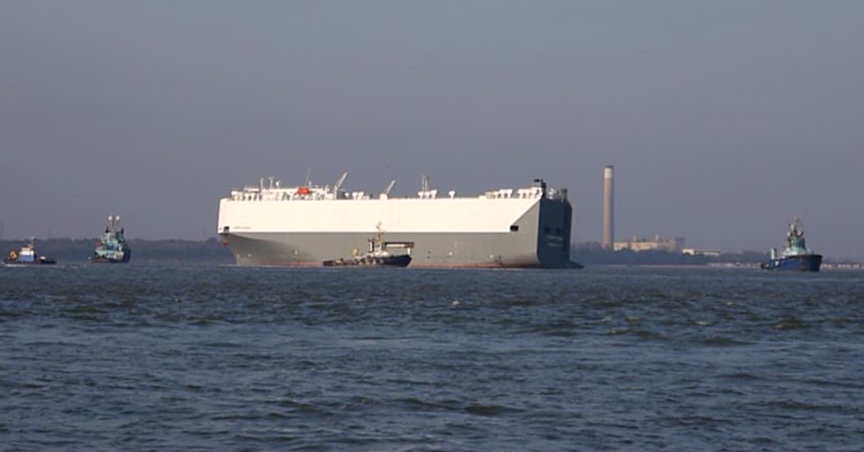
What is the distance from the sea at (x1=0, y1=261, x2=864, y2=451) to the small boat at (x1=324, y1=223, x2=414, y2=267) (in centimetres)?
6762

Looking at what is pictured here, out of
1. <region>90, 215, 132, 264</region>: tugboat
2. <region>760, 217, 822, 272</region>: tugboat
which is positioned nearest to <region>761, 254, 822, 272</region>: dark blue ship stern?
<region>760, 217, 822, 272</region>: tugboat

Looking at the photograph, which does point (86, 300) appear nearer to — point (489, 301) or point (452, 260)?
point (489, 301)

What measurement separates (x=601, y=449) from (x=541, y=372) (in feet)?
→ 20.2

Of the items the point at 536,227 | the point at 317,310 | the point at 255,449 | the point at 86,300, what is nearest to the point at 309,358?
the point at 255,449

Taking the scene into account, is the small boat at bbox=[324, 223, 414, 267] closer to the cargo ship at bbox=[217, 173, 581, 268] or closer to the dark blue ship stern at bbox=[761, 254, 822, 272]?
the cargo ship at bbox=[217, 173, 581, 268]

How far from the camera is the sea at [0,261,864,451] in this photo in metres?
13.0

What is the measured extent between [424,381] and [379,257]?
83.4m

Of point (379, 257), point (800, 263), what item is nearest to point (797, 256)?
point (800, 263)

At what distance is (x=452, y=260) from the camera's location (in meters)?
101

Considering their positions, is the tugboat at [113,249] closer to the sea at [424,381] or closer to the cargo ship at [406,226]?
the cargo ship at [406,226]

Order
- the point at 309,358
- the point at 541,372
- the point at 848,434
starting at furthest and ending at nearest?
1. the point at 309,358
2. the point at 541,372
3. the point at 848,434

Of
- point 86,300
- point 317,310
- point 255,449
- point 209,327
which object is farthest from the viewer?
point 86,300

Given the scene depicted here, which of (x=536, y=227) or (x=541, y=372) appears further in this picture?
(x=536, y=227)

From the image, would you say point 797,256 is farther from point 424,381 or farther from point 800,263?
point 424,381
